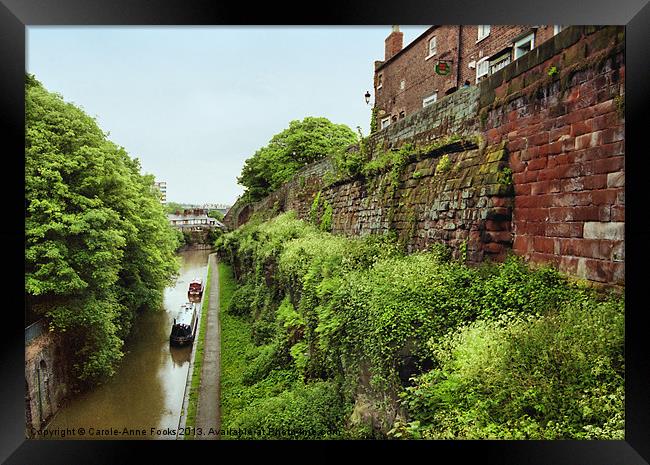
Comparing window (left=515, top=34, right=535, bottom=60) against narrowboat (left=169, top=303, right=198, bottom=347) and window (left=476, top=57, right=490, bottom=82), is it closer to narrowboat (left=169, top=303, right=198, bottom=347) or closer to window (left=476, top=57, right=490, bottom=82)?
window (left=476, top=57, right=490, bottom=82)

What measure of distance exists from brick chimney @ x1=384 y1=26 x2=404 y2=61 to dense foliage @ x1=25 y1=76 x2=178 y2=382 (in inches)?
151

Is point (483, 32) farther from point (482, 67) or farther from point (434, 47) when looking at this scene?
point (434, 47)

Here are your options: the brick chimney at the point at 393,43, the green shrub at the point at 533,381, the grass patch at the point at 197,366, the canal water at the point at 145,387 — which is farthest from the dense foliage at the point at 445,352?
the brick chimney at the point at 393,43

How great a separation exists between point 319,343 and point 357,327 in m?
1.02

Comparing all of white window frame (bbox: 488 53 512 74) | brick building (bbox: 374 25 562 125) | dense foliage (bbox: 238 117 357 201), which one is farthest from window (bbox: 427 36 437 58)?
dense foliage (bbox: 238 117 357 201)

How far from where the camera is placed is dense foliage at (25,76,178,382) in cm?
508

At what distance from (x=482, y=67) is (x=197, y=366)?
7.11m
